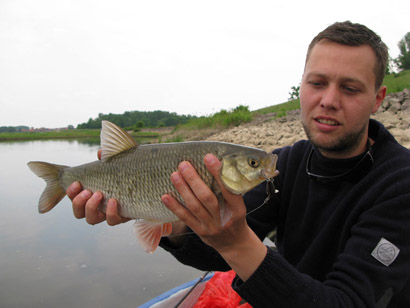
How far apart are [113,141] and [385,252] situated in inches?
59.9

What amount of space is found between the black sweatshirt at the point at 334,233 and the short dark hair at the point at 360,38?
333 mm

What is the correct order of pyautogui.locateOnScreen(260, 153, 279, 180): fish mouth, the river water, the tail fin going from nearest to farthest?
pyautogui.locateOnScreen(260, 153, 279, 180): fish mouth < the tail fin < the river water

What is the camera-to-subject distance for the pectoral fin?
1.81m

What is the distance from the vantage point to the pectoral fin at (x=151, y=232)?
181 cm

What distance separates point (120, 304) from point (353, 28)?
4253mm

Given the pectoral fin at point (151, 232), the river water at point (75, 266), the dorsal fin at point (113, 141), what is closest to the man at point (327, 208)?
the pectoral fin at point (151, 232)

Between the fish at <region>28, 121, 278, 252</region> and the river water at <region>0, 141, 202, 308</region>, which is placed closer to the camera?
the fish at <region>28, 121, 278, 252</region>

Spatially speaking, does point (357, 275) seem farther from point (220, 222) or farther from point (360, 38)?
point (360, 38)

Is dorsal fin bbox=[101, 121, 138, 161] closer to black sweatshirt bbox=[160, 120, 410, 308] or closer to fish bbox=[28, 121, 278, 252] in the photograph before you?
fish bbox=[28, 121, 278, 252]

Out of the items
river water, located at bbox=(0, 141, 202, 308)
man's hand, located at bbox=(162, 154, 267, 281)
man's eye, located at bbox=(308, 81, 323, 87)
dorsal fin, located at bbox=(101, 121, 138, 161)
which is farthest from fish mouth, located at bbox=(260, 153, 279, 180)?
river water, located at bbox=(0, 141, 202, 308)

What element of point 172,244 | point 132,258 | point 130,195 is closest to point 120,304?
point 132,258

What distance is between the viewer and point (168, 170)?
1595 millimetres

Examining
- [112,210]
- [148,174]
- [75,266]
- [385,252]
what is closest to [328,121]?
[385,252]

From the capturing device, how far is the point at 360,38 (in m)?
1.77
